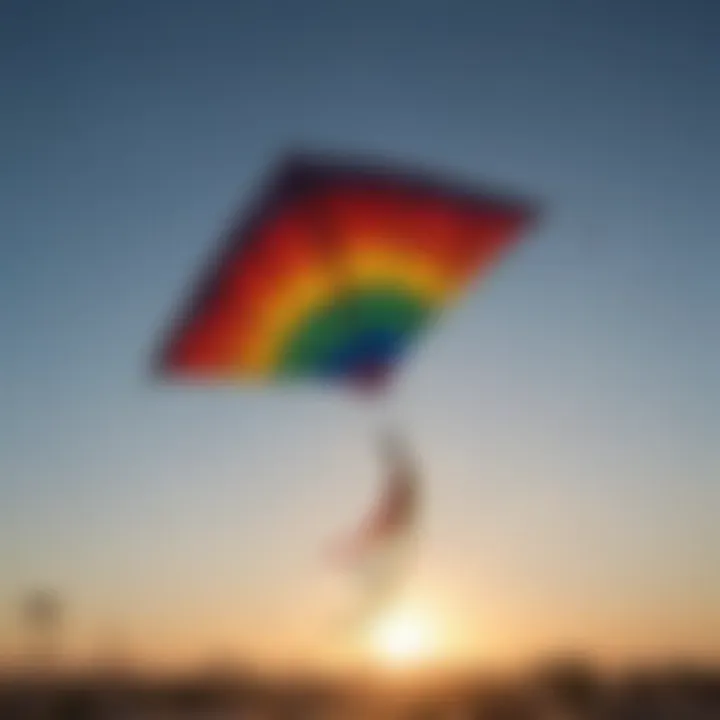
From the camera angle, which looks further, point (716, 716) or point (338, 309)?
point (716, 716)

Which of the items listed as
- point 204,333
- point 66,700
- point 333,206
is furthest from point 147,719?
point 333,206

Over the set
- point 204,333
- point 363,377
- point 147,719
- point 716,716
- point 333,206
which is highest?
point 333,206

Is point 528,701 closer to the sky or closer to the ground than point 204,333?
closer to the ground

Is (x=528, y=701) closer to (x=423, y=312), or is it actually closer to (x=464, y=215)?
(x=423, y=312)

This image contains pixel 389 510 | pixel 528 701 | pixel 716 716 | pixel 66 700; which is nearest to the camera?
pixel 389 510

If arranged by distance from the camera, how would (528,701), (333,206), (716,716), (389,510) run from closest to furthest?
(333,206), (389,510), (716,716), (528,701)

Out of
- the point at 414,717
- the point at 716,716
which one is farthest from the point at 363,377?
the point at 716,716

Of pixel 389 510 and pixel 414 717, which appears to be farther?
pixel 414 717

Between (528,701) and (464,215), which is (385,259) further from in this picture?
(528,701)

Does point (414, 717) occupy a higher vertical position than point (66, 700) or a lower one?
lower
